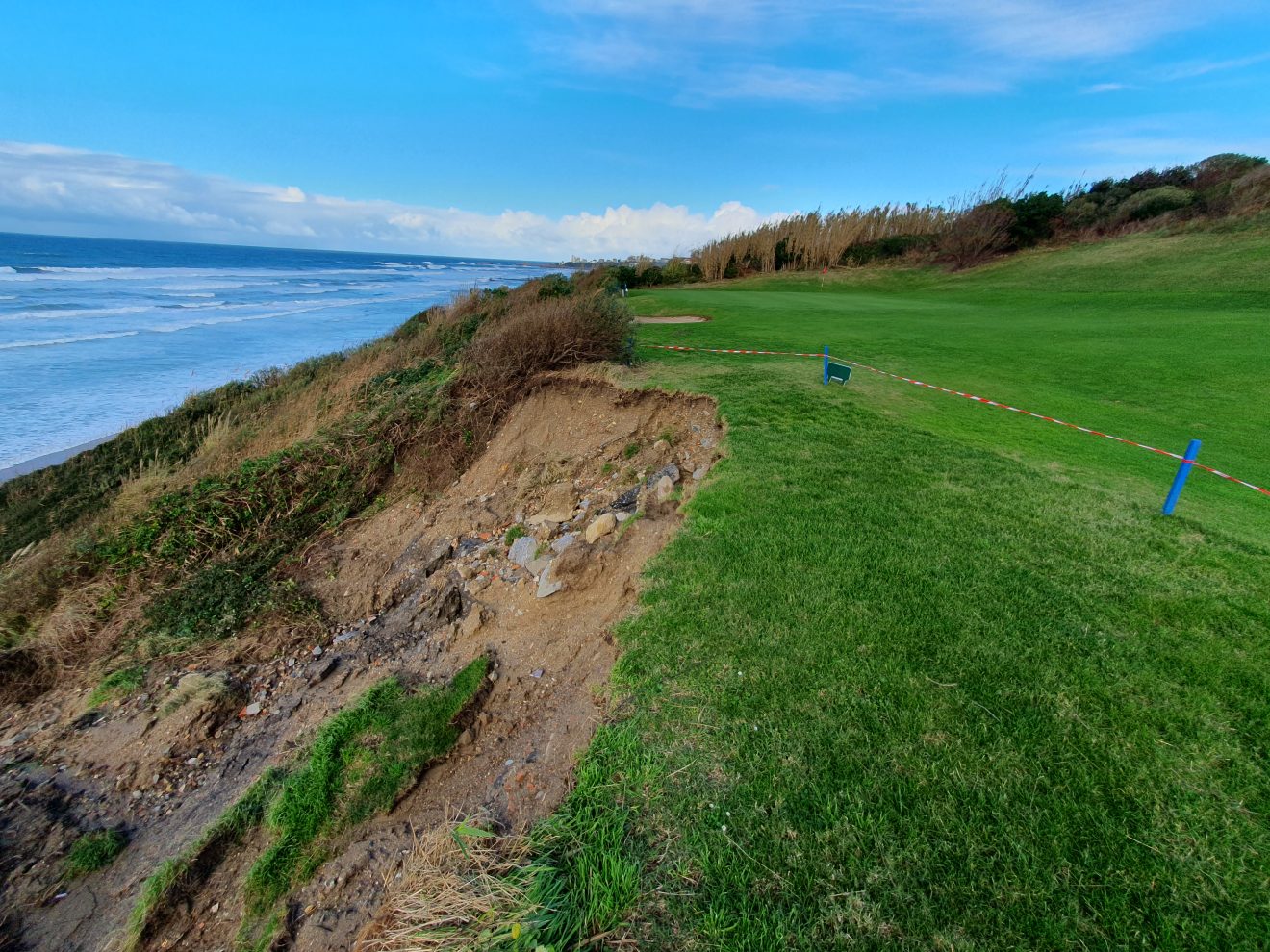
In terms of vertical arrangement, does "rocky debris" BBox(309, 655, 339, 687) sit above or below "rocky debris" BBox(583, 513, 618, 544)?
below

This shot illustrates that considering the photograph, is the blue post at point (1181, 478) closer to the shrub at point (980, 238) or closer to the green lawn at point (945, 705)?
the green lawn at point (945, 705)

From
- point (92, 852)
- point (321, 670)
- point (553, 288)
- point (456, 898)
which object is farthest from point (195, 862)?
point (553, 288)

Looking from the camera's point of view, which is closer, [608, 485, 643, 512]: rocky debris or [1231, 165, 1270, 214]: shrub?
[608, 485, 643, 512]: rocky debris

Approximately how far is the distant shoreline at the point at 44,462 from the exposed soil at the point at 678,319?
42.7 ft

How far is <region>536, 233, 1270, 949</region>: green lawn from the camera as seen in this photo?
2373 millimetres

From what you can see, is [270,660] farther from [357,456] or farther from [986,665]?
[986,665]

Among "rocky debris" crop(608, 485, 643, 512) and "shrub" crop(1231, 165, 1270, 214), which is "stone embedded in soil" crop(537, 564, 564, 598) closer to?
"rocky debris" crop(608, 485, 643, 512)

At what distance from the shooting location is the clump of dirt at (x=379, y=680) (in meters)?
3.44

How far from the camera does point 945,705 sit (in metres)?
3.28

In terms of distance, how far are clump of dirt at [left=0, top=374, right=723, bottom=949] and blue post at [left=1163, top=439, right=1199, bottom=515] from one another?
171 inches

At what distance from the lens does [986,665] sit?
11.6 feet

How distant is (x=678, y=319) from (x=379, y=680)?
47.4 ft

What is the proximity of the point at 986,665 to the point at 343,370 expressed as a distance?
48.5ft

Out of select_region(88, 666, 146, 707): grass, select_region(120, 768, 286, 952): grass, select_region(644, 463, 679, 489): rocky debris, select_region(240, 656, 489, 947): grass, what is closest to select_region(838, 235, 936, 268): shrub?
select_region(644, 463, 679, 489): rocky debris
